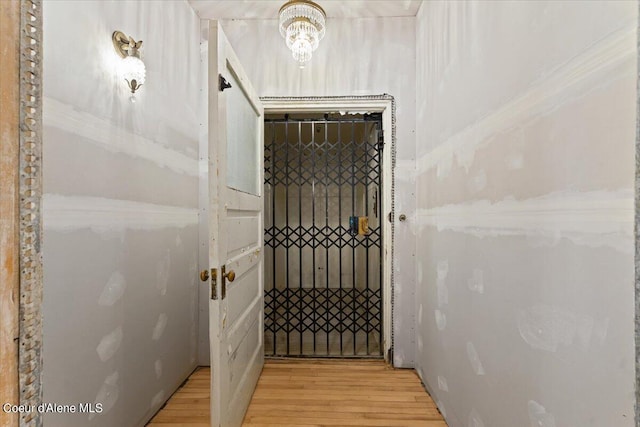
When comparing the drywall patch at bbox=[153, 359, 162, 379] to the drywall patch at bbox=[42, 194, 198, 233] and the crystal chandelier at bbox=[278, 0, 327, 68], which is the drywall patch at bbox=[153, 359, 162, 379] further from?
the crystal chandelier at bbox=[278, 0, 327, 68]

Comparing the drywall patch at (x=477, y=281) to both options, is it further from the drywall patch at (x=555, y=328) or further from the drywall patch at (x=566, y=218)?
the drywall patch at (x=555, y=328)

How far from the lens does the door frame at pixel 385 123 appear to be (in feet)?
8.04

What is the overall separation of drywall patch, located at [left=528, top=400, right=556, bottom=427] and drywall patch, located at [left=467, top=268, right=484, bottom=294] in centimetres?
43

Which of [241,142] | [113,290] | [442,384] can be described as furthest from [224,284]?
[442,384]

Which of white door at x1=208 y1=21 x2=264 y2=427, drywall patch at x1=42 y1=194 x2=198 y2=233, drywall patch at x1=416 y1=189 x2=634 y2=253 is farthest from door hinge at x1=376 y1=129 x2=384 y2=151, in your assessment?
drywall patch at x1=42 y1=194 x2=198 y2=233

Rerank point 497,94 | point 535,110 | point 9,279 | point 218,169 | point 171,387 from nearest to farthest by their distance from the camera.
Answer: point 9,279 < point 535,110 < point 497,94 < point 218,169 < point 171,387

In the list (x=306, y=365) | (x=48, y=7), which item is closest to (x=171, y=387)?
(x=306, y=365)

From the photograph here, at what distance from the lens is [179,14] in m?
2.18

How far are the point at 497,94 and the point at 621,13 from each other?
21.1 inches

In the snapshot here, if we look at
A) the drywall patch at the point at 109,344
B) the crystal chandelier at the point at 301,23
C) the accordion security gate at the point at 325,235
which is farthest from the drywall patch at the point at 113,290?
the crystal chandelier at the point at 301,23

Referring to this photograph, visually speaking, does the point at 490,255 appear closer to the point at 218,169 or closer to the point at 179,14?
the point at 218,169

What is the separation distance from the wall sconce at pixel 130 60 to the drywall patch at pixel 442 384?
217 centimetres

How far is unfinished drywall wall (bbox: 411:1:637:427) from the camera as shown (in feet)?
2.46

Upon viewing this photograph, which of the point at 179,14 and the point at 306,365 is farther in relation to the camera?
the point at 306,365
